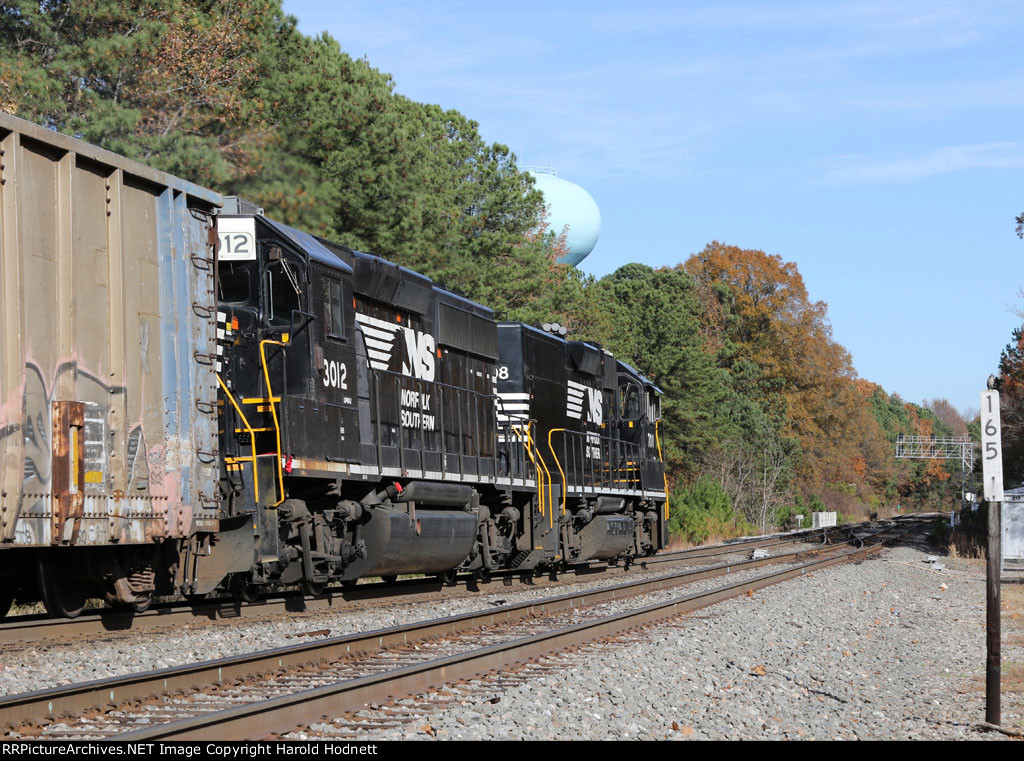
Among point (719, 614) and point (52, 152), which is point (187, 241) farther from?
point (719, 614)

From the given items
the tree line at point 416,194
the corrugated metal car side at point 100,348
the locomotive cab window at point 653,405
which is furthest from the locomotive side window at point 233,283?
the locomotive cab window at point 653,405

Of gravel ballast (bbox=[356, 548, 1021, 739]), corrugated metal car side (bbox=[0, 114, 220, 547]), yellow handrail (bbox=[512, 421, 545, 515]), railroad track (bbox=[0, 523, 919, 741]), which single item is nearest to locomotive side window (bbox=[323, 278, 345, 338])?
corrugated metal car side (bbox=[0, 114, 220, 547])

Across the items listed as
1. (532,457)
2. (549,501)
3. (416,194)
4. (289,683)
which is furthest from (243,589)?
(416,194)

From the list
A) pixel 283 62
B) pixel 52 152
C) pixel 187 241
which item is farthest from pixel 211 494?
pixel 283 62

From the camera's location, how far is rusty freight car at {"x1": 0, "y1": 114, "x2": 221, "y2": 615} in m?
8.05

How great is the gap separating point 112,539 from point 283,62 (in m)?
19.3

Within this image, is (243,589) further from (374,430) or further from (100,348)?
(100,348)

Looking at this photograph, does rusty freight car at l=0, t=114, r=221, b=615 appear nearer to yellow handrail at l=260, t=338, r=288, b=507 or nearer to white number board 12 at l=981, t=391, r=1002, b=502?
yellow handrail at l=260, t=338, r=288, b=507

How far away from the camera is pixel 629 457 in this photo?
24656mm

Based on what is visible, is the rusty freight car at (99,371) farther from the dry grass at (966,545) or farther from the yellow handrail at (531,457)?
the dry grass at (966,545)

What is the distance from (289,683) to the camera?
8203 mm

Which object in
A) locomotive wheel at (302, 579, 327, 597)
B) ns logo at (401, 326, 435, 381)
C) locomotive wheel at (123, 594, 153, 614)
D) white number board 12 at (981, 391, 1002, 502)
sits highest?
ns logo at (401, 326, 435, 381)

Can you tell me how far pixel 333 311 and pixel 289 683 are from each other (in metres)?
5.82

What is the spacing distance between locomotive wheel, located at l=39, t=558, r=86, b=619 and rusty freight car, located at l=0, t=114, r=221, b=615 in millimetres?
18
